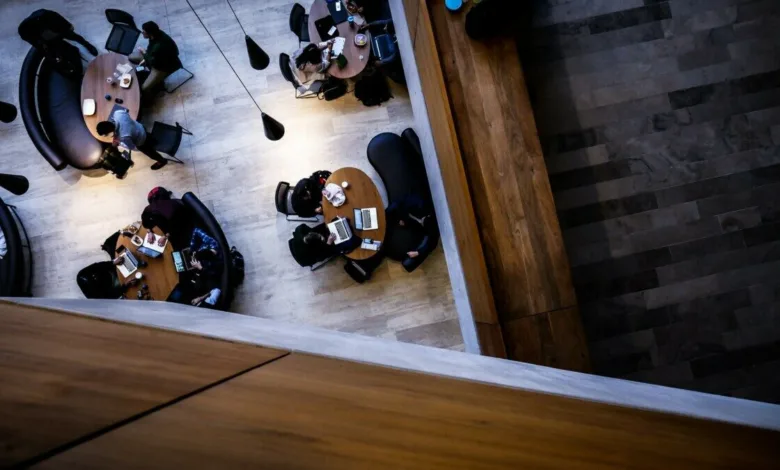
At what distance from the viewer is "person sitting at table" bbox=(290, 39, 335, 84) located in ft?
18.2

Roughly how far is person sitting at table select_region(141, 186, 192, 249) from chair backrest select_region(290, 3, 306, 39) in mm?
2503

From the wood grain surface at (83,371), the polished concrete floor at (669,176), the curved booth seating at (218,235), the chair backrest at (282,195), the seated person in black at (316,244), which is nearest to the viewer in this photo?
the wood grain surface at (83,371)

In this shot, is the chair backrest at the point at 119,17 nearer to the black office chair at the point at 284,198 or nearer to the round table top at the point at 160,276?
the black office chair at the point at 284,198

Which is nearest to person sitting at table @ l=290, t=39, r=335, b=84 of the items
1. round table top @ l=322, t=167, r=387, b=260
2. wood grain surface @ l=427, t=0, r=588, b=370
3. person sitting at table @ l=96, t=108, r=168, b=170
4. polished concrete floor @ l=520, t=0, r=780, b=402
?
round table top @ l=322, t=167, r=387, b=260

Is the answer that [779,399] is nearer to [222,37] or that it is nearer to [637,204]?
[637,204]

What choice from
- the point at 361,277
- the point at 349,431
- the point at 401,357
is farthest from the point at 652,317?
the point at 349,431

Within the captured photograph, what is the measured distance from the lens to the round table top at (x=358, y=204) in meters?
5.32

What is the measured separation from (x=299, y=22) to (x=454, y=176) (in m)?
3.11

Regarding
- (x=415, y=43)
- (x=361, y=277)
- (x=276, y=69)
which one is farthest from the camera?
(x=276, y=69)

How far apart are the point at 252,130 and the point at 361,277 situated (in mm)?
2257

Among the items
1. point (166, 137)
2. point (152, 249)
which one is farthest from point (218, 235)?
point (166, 137)

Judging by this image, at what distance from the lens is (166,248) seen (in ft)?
16.9

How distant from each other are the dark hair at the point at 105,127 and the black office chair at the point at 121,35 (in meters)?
0.98

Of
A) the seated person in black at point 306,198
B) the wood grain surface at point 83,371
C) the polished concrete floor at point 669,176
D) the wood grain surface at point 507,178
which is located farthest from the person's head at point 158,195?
the wood grain surface at point 83,371
